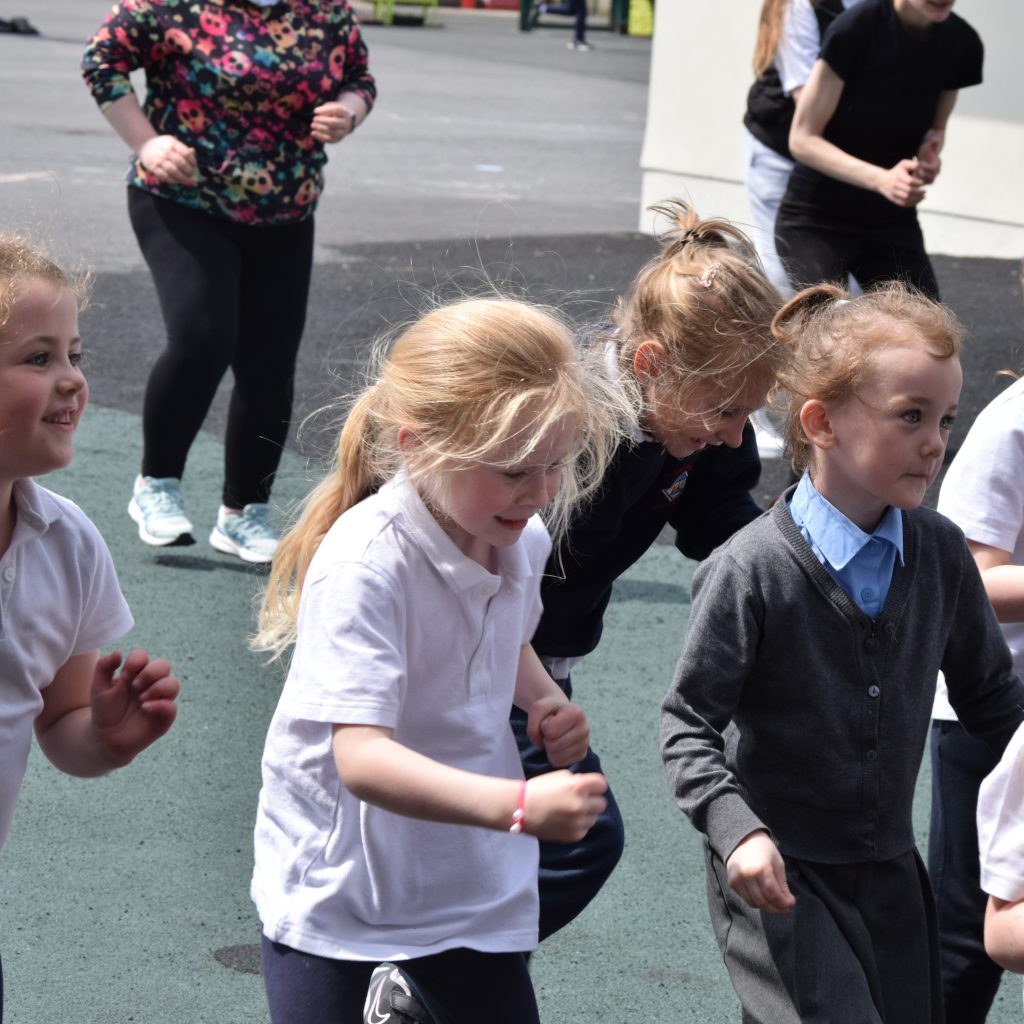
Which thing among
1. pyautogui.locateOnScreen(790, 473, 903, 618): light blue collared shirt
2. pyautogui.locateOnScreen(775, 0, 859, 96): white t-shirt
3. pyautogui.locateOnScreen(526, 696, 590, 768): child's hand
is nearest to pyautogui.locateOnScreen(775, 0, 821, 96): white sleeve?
pyautogui.locateOnScreen(775, 0, 859, 96): white t-shirt

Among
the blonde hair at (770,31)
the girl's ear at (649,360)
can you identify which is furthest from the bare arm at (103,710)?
the blonde hair at (770,31)

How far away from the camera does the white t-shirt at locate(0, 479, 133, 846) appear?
7.67 ft

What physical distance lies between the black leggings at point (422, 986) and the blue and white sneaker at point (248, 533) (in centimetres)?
314

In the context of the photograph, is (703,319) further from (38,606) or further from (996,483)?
(38,606)

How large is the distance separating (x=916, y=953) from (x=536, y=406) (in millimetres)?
1011

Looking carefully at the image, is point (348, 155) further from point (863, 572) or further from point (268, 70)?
point (863, 572)

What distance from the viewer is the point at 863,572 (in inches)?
101

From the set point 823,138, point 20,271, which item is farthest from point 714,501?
point 823,138

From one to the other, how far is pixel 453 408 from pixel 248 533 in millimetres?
3264

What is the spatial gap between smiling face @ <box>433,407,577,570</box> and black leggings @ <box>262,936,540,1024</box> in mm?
583

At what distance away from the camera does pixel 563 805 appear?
2004 millimetres

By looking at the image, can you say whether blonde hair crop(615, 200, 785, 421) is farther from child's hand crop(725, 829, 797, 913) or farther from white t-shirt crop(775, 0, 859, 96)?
white t-shirt crop(775, 0, 859, 96)

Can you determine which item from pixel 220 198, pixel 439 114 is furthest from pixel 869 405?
pixel 439 114

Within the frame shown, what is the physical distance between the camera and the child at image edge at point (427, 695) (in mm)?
2273
